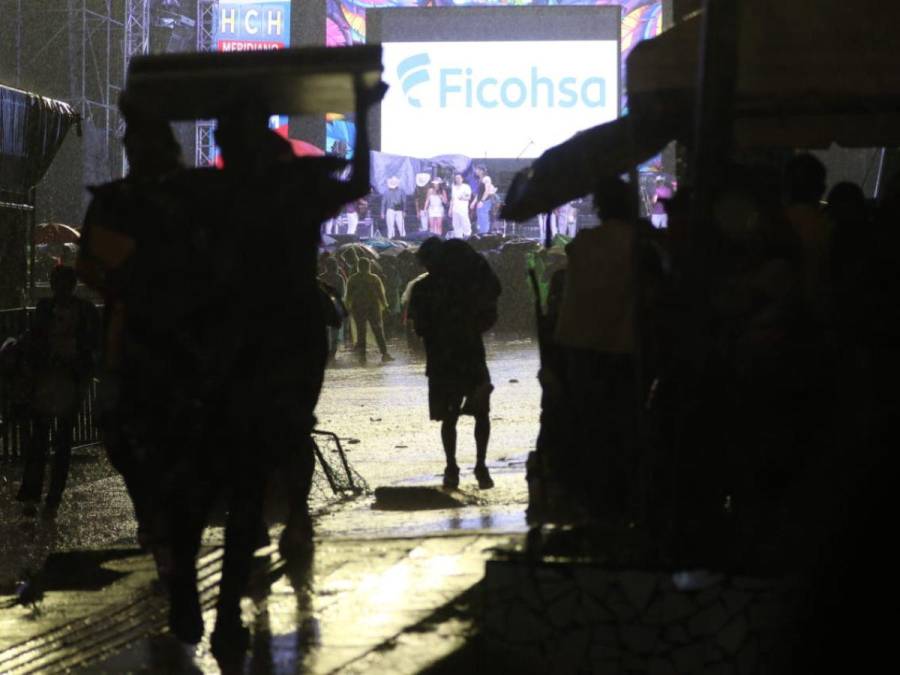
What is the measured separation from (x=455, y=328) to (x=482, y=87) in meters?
31.1

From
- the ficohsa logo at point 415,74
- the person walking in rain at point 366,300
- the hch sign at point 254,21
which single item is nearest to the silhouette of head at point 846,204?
the person walking in rain at point 366,300

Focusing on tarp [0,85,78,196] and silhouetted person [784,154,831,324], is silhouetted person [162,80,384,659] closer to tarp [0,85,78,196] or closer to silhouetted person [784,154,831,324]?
silhouetted person [784,154,831,324]

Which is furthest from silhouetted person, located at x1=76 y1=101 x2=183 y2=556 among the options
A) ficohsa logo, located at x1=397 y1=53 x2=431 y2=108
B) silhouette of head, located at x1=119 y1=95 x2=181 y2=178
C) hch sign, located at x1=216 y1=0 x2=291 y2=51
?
hch sign, located at x1=216 y1=0 x2=291 y2=51

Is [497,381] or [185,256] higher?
[185,256]

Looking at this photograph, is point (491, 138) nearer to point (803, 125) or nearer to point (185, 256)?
point (803, 125)

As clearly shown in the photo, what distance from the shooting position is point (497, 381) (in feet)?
69.4

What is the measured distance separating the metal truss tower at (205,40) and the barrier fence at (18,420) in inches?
1025

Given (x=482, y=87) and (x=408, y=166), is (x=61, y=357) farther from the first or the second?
(x=482, y=87)

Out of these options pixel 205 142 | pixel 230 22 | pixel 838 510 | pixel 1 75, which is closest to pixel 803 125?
pixel 838 510

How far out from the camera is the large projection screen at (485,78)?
41750 millimetres

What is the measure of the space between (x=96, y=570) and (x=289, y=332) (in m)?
3.12

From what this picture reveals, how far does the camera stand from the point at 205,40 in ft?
139

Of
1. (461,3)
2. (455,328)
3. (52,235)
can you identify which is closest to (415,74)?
(52,235)

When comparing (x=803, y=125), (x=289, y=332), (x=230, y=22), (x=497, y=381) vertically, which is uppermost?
(x=230, y=22)
